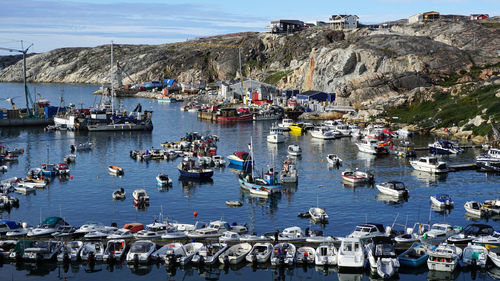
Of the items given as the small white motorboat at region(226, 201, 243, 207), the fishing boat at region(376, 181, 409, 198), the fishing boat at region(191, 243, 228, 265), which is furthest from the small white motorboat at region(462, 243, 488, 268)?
the small white motorboat at region(226, 201, 243, 207)

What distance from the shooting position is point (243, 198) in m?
68.1

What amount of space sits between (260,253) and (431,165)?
138ft

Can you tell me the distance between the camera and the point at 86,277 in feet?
147

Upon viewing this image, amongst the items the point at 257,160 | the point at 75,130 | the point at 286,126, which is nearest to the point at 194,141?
the point at 257,160

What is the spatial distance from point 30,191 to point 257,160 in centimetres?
3420

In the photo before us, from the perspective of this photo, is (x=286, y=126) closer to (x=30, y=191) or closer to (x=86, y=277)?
(x=30, y=191)

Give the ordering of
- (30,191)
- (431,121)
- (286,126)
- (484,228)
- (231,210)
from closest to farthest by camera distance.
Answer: (484,228), (231,210), (30,191), (431,121), (286,126)

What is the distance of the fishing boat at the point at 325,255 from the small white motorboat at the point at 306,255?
35cm

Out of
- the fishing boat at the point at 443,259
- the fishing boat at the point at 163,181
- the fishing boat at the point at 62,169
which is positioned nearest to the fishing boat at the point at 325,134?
the fishing boat at the point at 163,181

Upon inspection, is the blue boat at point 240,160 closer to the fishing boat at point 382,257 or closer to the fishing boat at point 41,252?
the fishing boat at point 382,257

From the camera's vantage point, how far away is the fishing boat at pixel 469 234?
159 feet

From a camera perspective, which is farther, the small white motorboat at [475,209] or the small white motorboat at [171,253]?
the small white motorboat at [475,209]

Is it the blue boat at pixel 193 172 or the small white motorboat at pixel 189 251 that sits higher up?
the blue boat at pixel 193 172

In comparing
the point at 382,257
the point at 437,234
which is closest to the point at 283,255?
the point at 382,257
